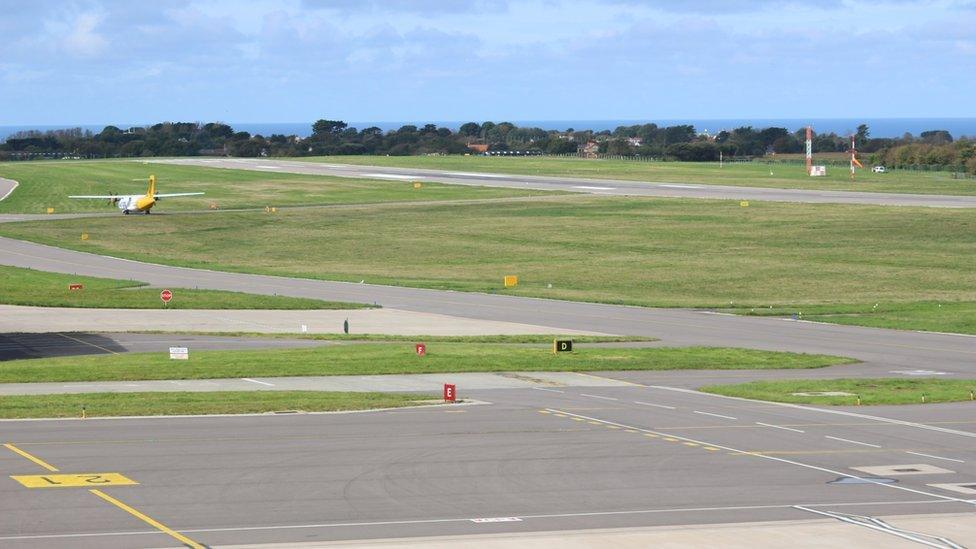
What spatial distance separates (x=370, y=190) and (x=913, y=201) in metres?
62.8

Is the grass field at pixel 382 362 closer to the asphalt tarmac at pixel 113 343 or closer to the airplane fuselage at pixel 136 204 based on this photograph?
the asphalt tarmac at pixel 113 343

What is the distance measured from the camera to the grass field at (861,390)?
Answer: 42.3 meters

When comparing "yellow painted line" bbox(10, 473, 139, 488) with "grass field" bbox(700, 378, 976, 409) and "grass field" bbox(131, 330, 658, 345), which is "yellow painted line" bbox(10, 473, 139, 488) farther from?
"grass field" bbox(131, 330, 658, 345)

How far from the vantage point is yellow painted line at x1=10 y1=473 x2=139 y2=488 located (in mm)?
27578

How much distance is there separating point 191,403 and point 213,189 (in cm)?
11980

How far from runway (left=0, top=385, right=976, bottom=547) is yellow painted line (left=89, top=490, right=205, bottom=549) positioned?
0.55ft

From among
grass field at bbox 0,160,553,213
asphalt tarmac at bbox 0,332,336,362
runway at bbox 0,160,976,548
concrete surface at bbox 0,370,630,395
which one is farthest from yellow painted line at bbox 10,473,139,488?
grass field at bbox 0,160,553,213

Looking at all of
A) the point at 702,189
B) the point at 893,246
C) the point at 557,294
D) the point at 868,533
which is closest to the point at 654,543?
the point at 868,533

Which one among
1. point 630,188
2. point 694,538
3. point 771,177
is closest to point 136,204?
point 630,188

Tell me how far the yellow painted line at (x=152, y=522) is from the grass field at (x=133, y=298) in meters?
39.7

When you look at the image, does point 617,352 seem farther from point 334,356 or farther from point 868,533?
point 868,533

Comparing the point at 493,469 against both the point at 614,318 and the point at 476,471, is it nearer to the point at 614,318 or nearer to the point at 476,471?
the point at 476,471

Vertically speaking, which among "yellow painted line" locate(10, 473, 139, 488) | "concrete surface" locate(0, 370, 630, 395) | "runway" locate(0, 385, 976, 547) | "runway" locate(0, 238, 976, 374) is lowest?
"runway" locate(0, 238, 976, 374)

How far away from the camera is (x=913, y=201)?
406 feet
